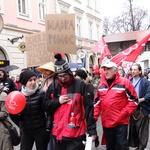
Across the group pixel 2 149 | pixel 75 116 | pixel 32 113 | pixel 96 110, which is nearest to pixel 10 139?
pixel 2 149

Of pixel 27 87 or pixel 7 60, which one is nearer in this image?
pixel 27 87

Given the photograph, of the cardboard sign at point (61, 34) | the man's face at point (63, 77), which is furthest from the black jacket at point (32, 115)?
the cardboard sign at point (61, 34)

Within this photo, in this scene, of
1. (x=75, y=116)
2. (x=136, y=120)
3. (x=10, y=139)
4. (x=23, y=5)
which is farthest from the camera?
(x=23, y=5)

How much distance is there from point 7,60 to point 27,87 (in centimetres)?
1182

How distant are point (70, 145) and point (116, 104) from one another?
1094mm

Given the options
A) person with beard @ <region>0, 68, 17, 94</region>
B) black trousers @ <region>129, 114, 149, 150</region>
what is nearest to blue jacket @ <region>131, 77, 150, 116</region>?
black trousers @ <region>129, 114, 149, 150</region>

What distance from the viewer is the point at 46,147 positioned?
380 centimetres

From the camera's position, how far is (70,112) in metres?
3.32

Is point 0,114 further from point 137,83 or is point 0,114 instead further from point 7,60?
point 7,60

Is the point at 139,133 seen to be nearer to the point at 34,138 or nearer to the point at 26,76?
the point at 34,138

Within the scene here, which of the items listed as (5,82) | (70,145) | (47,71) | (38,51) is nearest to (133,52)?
(38,51)

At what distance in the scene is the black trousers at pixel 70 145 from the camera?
3.29 metres

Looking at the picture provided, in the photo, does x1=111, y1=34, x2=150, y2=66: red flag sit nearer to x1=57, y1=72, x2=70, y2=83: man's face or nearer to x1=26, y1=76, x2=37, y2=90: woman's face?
x1=26, y1=76, x2=37, y2=90: woman's face

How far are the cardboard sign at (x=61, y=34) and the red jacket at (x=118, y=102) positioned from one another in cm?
82
